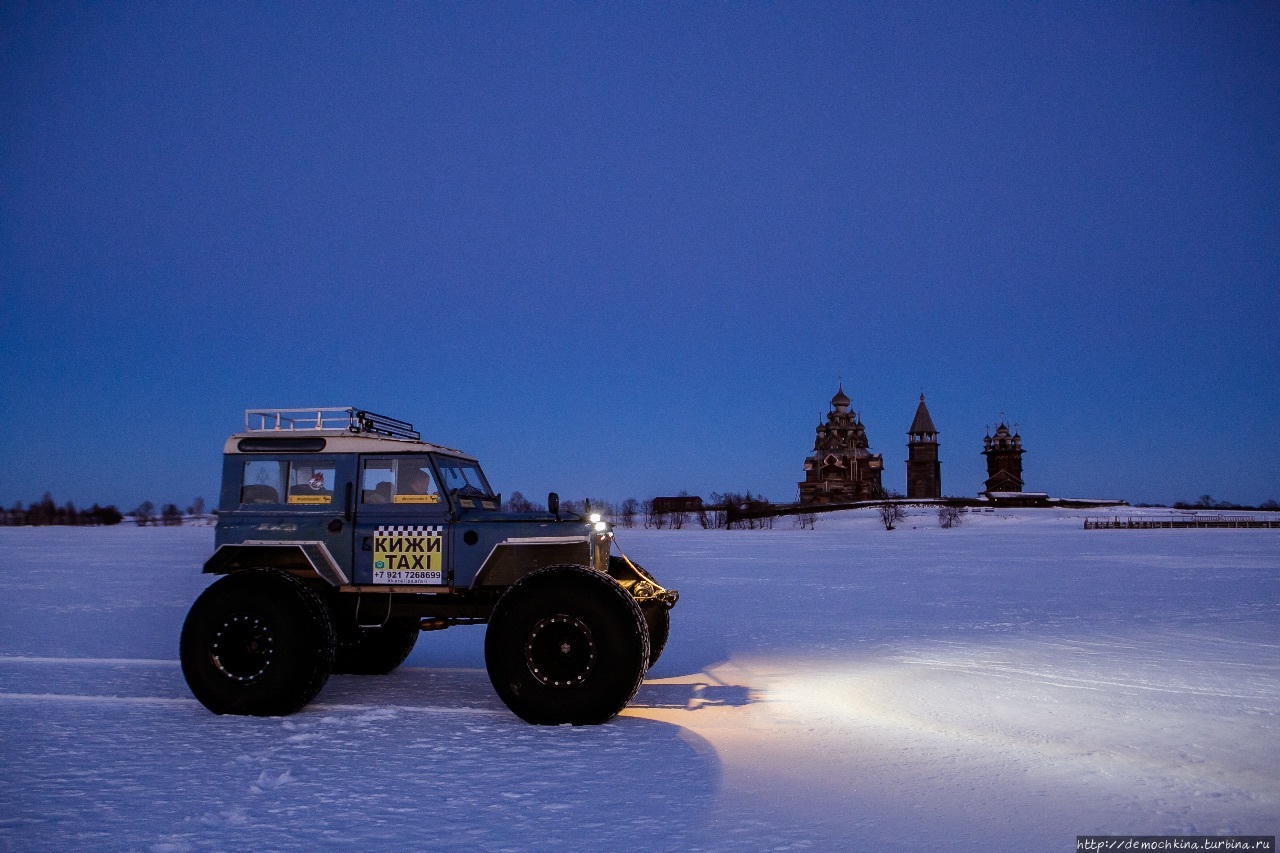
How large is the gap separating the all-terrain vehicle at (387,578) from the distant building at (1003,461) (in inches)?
4671

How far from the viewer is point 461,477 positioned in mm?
9125

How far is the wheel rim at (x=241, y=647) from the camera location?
7996 millimetres

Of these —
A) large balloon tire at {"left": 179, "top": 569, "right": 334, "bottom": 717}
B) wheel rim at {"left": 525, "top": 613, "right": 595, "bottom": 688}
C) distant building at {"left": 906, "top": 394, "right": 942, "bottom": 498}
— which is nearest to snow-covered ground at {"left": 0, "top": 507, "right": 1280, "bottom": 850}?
large balloon tire at {"left": 179, "top": 569, "right": 334, "bottom": 717}

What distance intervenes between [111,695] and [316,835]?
5161 mm

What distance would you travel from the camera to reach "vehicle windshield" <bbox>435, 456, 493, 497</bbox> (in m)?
8.73

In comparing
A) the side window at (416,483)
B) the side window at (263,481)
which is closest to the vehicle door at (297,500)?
the side window at (263,481)

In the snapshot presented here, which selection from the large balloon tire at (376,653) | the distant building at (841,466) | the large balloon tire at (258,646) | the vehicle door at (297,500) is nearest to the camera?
the large balloon tire at (258,646)

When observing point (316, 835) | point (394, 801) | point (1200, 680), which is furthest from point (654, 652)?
point (1200, 680)

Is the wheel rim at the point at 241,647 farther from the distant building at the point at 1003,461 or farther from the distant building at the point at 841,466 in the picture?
the distant building at the point at 1003,461

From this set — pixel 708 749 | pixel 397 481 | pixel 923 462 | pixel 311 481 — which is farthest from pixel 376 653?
pixel 923 462

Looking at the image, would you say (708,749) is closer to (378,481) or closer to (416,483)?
(416,483)

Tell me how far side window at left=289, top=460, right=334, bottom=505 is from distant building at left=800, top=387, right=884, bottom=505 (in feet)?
333

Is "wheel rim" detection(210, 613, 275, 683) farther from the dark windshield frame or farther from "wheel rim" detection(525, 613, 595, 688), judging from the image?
"wheel rim" detection(525, 613, 595, 688)

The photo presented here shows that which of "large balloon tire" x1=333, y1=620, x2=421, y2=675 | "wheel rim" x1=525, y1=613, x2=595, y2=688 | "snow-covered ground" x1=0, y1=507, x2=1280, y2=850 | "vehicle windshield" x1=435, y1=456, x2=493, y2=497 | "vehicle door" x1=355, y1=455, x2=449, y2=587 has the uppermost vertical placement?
"vehicle windshield" x1=435, y1=456, x2=493, y2=497
